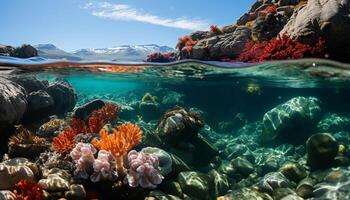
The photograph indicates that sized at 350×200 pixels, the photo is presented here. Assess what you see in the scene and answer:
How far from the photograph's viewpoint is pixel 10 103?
11.6 meters

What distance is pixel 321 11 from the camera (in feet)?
38.0

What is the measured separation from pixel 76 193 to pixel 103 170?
86cm

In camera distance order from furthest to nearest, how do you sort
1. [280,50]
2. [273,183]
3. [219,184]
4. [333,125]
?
[333,125]
[280,50]
[219,184]
[273,183]

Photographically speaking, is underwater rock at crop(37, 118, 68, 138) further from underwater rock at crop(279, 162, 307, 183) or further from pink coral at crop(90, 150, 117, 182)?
underwater rock at crop(279, 162, 307, 183)

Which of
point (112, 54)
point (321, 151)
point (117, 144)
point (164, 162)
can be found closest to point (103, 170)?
point (117, 144)

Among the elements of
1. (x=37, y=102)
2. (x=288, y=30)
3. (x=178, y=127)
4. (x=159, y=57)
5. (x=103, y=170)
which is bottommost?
(x=103, y=170)

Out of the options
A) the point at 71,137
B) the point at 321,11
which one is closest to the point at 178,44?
the point at 321,11

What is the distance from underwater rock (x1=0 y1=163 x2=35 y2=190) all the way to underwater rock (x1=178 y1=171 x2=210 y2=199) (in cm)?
455

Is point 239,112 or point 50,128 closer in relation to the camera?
point 50,128

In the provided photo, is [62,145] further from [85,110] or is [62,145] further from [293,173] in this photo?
[293,173]

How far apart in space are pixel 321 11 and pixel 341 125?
11299mm

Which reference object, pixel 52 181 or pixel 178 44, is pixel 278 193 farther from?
pixel 178 44

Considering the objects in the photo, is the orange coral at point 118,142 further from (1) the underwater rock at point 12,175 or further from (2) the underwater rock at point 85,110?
(2) the underwater rock at point 85,110

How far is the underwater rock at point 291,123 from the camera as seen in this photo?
18812 mm
